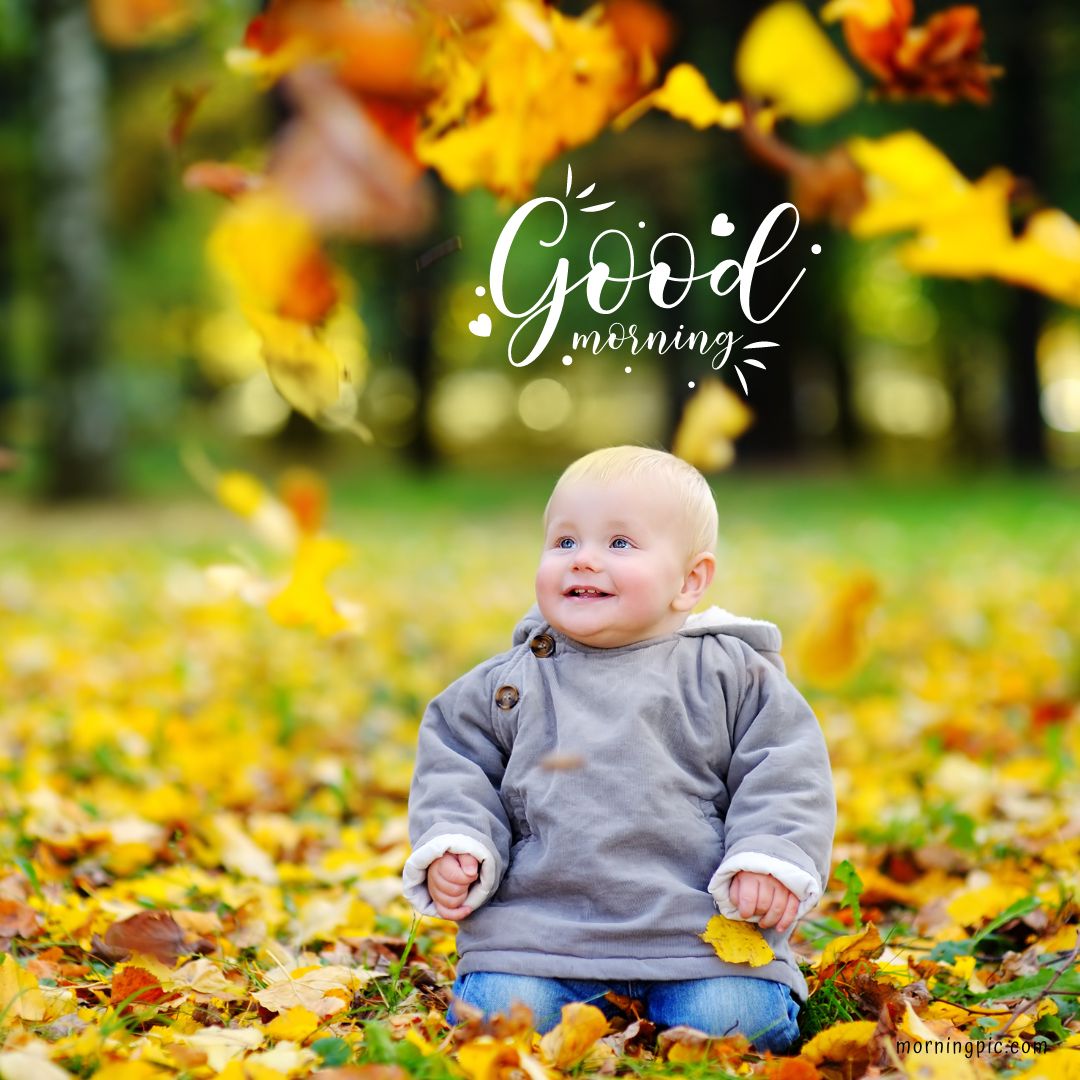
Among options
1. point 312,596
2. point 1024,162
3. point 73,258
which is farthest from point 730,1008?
point 1024,162

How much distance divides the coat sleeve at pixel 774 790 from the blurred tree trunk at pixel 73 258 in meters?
9.93

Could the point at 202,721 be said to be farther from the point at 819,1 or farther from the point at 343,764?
the point at 819,1

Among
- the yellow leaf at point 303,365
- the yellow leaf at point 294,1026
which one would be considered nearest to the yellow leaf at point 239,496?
the yellow leaf at point 303,365

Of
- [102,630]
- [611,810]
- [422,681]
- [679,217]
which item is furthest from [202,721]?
[679,217]

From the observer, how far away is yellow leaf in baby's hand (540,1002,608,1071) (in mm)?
1912

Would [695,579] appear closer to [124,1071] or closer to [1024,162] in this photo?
[124,1071]

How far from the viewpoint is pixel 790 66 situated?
2938 millimetres

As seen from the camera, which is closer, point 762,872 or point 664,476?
point 762,872

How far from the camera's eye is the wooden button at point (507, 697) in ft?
7.17

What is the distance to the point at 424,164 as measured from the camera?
248 centimetres

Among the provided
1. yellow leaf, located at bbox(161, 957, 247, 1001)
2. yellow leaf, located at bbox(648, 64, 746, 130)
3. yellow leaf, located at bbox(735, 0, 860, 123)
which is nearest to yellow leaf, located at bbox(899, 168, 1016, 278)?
yellow leaf, located at bbox(735, 0, 860, 123)

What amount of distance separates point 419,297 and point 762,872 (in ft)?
57.0

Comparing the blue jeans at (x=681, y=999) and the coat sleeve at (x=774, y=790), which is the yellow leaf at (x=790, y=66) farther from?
the blue jeans at (x=681, y=999)

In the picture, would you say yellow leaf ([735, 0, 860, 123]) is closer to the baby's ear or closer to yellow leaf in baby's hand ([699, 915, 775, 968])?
the baby's ear
